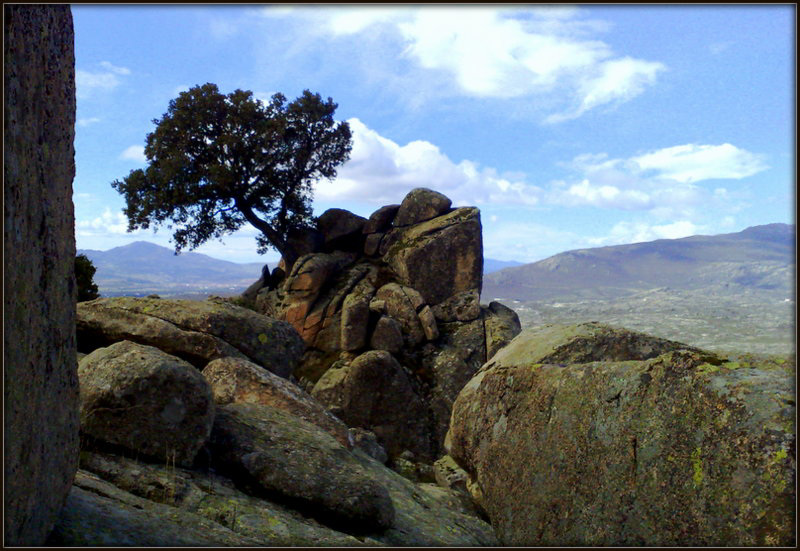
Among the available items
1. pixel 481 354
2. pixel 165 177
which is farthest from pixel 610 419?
pixel 165 177

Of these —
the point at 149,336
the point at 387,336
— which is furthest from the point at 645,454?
the point at 387,336

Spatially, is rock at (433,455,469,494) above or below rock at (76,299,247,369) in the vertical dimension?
below

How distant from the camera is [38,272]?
586 centimetres

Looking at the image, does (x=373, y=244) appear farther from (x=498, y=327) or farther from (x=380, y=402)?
(x=380, y=402)

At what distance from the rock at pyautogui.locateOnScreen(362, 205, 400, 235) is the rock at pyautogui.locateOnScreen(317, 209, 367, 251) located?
2.40 feet

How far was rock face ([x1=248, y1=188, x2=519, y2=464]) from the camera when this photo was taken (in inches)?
1331

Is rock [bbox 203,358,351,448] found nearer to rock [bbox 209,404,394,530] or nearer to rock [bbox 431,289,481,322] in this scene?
rock [bbox 209,404,394,530]

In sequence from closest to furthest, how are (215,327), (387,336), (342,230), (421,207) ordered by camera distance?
1. (215,327)
2. (387,336)
3. (421,207)
4. (342,230)

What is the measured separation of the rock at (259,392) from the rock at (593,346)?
499 cm

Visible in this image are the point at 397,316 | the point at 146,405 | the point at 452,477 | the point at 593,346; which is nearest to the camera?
the point at 146,405

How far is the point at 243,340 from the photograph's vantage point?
17672 millimetres

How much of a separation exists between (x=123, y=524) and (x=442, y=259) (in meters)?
35.9

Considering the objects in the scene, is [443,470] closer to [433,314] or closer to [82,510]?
→ [82,510]

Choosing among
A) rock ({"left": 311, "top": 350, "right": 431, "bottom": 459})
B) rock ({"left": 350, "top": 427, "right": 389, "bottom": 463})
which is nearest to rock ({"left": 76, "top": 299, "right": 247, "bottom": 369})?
rock ({"left": 350, "top": 427, "right": 389, "bottom": 463})
